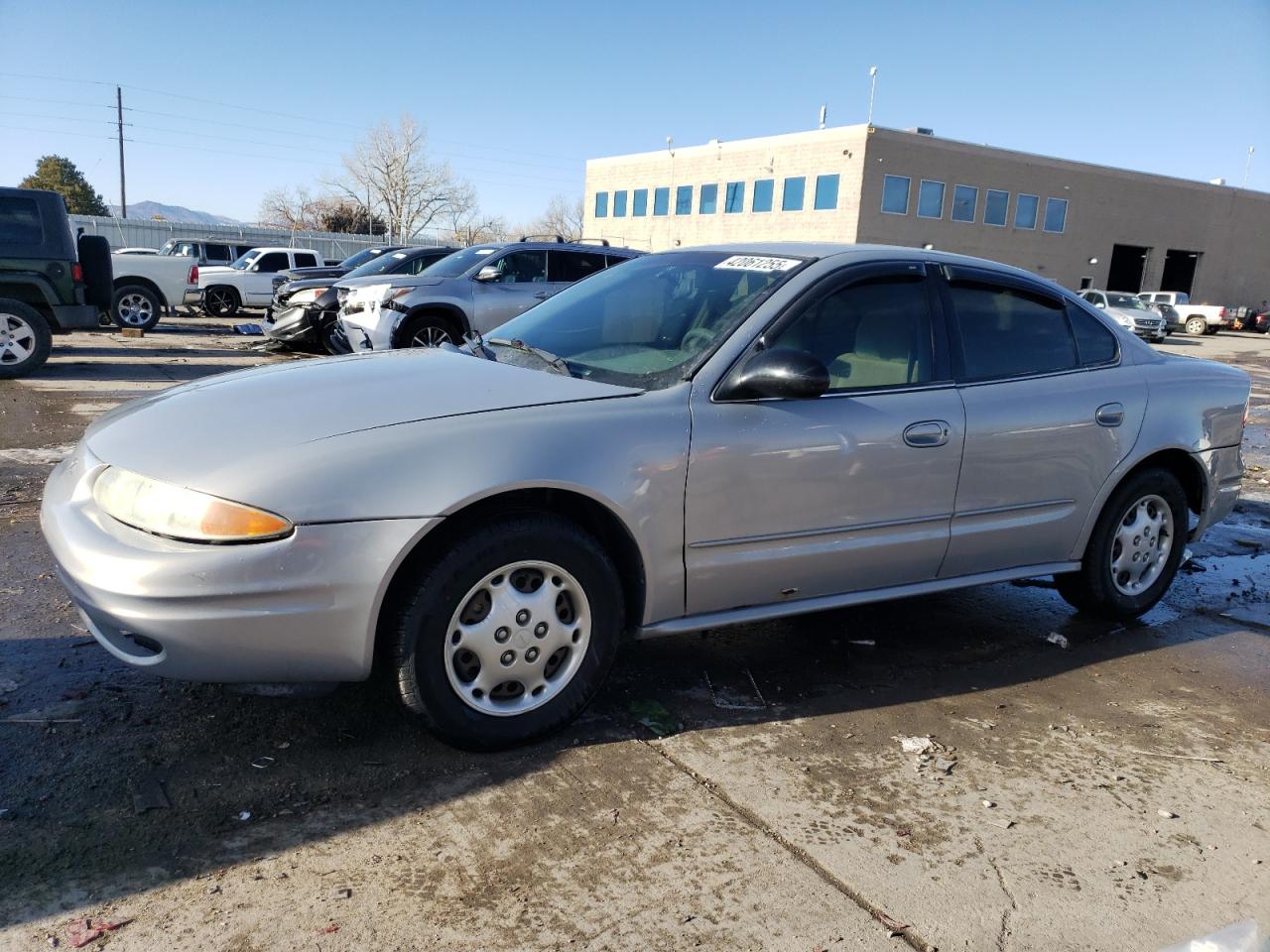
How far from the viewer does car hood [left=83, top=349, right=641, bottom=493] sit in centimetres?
292

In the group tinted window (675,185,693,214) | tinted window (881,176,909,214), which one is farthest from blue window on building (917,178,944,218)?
tinted window (675,185,693,214)

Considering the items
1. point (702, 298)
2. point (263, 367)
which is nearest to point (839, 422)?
point (702, 298)

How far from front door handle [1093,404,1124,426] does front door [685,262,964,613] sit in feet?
2.79

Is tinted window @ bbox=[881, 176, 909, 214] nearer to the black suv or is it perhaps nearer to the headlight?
the black suv

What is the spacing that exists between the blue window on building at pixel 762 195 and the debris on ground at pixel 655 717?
→ 4716cm

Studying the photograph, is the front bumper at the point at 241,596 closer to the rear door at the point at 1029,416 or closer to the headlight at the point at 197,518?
the headlight at the point at 197,518

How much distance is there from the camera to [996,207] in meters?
47.9

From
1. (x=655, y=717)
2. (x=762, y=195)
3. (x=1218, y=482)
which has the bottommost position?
(x=655, y=717)

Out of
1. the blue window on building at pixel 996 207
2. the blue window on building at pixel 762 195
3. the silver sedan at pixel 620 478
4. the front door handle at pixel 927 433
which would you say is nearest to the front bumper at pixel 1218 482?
the silver sedan at pixel 620 478

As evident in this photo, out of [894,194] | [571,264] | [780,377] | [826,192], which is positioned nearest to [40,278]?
[571,264]

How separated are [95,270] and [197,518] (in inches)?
415

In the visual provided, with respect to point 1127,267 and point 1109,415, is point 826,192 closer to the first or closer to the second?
point 1127,267

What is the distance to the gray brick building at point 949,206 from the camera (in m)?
44.7

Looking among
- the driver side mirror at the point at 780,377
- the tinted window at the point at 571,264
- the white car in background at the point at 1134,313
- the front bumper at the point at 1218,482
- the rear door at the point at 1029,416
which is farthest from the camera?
the white car in background at the point at 1134,313
